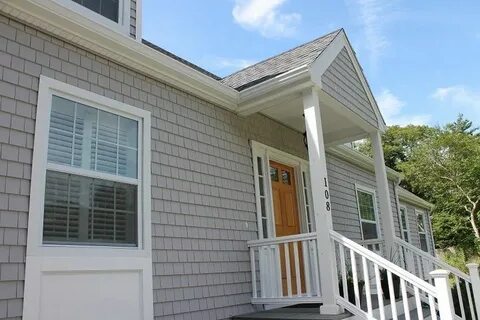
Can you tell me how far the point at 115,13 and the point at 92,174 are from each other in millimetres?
1851

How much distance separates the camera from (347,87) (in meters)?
6.05

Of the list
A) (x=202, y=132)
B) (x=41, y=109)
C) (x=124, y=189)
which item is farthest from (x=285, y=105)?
(x=41, y=109)

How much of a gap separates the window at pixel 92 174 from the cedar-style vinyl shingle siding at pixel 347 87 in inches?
103

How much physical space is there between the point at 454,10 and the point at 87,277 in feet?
38.3

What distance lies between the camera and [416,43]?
17109mm

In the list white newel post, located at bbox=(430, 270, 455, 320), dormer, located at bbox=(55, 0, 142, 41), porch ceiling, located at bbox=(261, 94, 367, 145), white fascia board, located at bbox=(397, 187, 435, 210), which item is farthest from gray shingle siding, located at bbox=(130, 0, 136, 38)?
white fascia board, located at bbox=(397, 187, 435, 210)

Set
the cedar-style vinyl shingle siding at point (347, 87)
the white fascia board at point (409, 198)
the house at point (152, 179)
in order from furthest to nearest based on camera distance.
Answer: the white fascia board at point (409, 198) → the cedar-style vinyl shingle siding at point (347, 87) → the house at point (152, 179)

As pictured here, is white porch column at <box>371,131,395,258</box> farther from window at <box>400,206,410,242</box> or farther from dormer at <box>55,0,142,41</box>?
window at <box>400,206,410,242</box>

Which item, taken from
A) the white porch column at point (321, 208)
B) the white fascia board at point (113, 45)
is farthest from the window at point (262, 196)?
the white porch column at point (321, 208)

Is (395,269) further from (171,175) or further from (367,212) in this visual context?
(367,212)

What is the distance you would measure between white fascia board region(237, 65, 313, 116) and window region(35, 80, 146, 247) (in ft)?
5.51

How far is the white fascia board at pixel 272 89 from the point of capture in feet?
16.2

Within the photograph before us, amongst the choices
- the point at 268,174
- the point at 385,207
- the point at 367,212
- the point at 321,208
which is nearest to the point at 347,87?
the point at 268,174

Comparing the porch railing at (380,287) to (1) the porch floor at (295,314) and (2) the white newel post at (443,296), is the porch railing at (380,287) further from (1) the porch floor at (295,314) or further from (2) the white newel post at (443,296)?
(1) the porch floor at (295,314)
